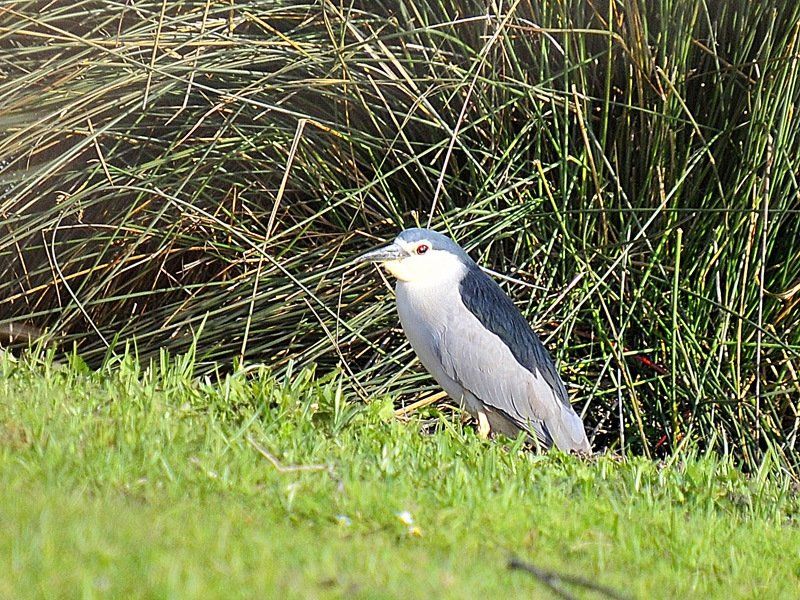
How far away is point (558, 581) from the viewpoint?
116 inches

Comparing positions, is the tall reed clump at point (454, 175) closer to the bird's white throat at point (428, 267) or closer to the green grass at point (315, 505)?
the bird's white throat at point (428, 267)

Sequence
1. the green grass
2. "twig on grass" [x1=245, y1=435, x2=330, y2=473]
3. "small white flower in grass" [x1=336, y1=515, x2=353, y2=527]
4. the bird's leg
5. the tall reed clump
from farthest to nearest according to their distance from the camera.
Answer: the tall reed clump < the bird's leg < "twig on grass" [x1=245, y1=435, x2=330, y2=473] < "small white flower in grass" [x1=336, y1=515, x2=353, y2=527] < the green grass

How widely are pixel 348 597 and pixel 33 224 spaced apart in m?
4.19

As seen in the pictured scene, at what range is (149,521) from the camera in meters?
2.79

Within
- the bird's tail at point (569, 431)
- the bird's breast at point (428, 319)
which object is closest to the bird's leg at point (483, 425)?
the bird's breast at point (428, 319)

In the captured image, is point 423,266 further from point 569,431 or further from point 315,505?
point 315,505

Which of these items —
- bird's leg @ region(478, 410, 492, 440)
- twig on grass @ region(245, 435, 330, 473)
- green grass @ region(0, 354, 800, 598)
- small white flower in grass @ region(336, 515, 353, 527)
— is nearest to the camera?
green grass @ region(0, 354, 800, 598)

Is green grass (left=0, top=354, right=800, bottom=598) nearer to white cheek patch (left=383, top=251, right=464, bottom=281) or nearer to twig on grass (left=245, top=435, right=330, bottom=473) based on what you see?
twig on grass (left=245, top=435, right=330, bottom=473)

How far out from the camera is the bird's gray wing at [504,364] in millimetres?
5520

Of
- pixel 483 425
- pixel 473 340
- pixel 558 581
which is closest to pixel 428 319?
pixel 473 340

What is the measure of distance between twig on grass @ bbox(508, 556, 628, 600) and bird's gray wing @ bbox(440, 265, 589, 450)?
2.55 metres

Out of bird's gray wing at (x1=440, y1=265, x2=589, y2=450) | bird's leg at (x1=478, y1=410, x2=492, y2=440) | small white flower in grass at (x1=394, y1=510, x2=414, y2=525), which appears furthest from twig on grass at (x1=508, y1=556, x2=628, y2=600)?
bird's gray wing at (x1=440, y1=265, x2=589, y2=450)

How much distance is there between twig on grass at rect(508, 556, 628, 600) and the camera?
2.83 metres

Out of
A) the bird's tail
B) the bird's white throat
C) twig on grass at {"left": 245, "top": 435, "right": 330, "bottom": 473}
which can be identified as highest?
twig on grass at {"left": 245, "top": 435, "right": 330, "bottom": 473}
